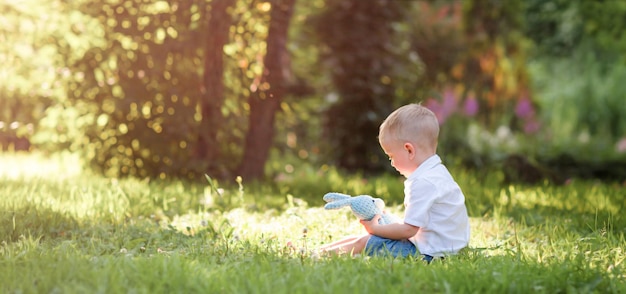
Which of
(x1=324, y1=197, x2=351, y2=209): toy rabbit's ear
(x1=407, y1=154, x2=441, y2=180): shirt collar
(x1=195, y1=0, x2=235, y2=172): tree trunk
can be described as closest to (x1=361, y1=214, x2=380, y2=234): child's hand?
(x1=324, y1=197, x2=351, y2=209): toy rabbit's ear

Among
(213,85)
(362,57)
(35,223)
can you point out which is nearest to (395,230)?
(35,223)

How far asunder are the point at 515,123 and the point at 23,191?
10736 millimetres

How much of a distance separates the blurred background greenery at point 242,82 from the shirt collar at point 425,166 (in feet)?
11.3

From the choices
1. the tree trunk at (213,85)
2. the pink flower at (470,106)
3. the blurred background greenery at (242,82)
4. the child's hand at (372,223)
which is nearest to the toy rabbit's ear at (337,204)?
the child's hand at (372,223)

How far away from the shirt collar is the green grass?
459mm

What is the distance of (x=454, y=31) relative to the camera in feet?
38.7

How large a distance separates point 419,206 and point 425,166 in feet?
0.73

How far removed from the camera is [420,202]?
403cm

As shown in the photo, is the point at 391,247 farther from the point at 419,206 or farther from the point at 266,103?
the point at 266,103

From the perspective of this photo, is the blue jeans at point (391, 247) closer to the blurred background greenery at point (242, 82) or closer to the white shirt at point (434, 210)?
the white shirt at point (434, 210)

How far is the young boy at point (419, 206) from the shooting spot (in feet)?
13.2

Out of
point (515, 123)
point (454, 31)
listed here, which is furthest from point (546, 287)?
point (515, 123)

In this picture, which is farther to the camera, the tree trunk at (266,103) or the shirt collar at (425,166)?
the tree trunk at (266,103)

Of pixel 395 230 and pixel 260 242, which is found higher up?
pixel 395 230
